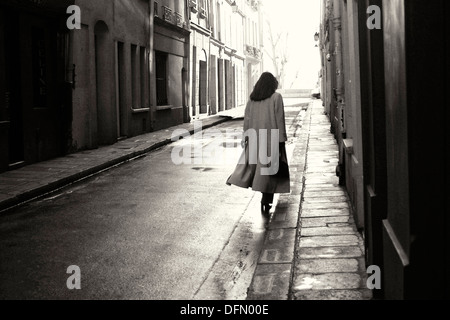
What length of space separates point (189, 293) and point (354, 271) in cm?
133

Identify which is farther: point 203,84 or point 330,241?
point 203,84

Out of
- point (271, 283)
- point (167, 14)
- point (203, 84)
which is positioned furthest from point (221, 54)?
point (271, 283)

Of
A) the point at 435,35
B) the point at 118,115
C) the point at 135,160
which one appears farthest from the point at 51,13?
the point at 435,35

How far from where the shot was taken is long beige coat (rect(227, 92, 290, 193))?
8594 millimetres

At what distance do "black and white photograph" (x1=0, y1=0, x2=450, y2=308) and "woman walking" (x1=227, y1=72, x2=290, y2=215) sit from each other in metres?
0.02

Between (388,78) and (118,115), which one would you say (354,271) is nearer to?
(388,78)

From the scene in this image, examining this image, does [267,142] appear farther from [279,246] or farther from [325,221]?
[279,246]

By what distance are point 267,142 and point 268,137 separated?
7 centimetres

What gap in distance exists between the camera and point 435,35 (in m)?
2.89

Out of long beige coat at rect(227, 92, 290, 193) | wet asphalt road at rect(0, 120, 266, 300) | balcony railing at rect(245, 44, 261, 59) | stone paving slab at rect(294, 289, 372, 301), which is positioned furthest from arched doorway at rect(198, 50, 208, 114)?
stone paving slab at rect(294, 289, 372, 301)

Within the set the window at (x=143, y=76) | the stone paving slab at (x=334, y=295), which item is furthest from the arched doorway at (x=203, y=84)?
the stone paving slab at (x=334, y=295)

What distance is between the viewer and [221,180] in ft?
37.9

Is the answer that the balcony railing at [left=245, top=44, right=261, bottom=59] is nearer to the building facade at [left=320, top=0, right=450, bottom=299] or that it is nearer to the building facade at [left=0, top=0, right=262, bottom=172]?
the building facade at [left=0, top=0, right=262, bottom=172]

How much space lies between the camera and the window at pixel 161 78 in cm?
2520
